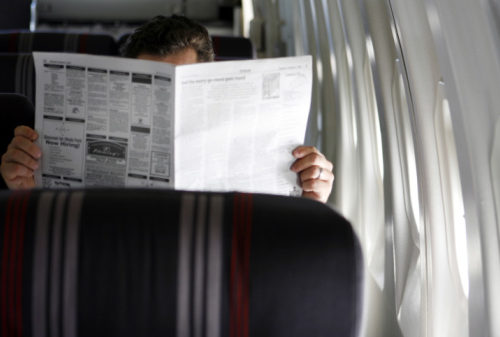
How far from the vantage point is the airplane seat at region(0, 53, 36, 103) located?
242 cm

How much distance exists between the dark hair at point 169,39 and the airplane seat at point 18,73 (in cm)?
68

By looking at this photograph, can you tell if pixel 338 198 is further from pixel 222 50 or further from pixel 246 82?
pixel 246 82

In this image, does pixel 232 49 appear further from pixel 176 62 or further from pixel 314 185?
pixel 314 185

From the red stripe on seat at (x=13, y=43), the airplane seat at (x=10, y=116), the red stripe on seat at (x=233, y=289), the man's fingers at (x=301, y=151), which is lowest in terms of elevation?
the red stripe on seat at (x=233, y=289)

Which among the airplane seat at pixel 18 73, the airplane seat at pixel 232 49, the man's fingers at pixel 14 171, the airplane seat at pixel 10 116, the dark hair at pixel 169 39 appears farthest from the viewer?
the airplane seat at pixel 232 49

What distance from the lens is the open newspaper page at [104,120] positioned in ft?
4.91

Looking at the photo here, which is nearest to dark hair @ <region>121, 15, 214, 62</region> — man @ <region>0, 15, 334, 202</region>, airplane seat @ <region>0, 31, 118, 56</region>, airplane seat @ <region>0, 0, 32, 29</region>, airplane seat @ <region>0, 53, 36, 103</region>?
man @ <region>0, 15, 334, 202</region>

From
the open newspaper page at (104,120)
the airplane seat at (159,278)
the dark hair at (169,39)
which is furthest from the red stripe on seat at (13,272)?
the dark hair at (169,39)

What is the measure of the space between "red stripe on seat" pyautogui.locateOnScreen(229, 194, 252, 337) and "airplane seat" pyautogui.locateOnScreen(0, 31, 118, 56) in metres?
2.15

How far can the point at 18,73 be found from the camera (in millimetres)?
2422

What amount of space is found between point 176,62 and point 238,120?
1.36 feet

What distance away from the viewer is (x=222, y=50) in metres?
2.92

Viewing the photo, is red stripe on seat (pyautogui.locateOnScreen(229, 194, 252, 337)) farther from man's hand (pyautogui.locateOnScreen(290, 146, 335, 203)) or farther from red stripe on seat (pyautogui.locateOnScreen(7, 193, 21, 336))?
man's hand (pyautogui.locateOnScreen(290, 146, 335, 203))

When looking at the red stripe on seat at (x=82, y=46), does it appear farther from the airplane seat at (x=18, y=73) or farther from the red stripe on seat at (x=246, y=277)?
the red stripe on seat at (x=246, y=277)
